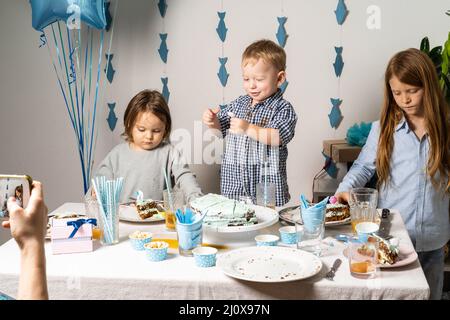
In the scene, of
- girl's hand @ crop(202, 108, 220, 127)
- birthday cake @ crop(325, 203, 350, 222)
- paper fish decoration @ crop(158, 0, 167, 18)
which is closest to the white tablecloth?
birthday cake @ crop(325, 203, 350, 222)

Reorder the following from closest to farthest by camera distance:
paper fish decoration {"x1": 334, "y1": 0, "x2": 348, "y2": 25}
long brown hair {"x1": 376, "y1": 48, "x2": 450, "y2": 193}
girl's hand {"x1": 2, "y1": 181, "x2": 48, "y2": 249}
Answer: girl's hand {"x1": 2, "y1": 181, "x2": 48, "y2": 249}
long brown hair {"x1": 376, "y1": 48, "x2": 450, "y2": 193}
paper fish decoration {"x1": 334, "y1": 0, "x2": 348, "y2": 25}

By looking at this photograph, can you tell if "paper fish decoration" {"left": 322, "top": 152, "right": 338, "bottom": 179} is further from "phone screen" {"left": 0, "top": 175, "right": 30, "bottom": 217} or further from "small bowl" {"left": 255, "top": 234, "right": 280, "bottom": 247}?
"phone screen" {"left": 0, "top": 175, "right": 30, "bottom": 217}

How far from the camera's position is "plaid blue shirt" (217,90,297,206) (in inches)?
95.1

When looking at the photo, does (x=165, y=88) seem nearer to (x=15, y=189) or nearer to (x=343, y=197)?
(x=343, y=197)

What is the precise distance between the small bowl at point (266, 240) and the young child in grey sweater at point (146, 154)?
0.84m

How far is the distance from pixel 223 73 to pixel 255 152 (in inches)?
32.4

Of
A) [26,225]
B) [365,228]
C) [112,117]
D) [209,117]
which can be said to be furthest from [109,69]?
[26,225]

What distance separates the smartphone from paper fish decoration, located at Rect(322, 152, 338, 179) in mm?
2303

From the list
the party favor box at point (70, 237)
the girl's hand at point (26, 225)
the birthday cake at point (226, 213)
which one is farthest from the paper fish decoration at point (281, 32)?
the girl's hand at point (26, 225)

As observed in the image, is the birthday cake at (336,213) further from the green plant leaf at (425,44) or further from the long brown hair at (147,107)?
the green plant leaf at (425,44)

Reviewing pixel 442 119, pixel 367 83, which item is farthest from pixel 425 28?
pixel 442 119

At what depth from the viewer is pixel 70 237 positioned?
1.49 m

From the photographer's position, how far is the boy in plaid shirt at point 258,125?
2.35 metres
